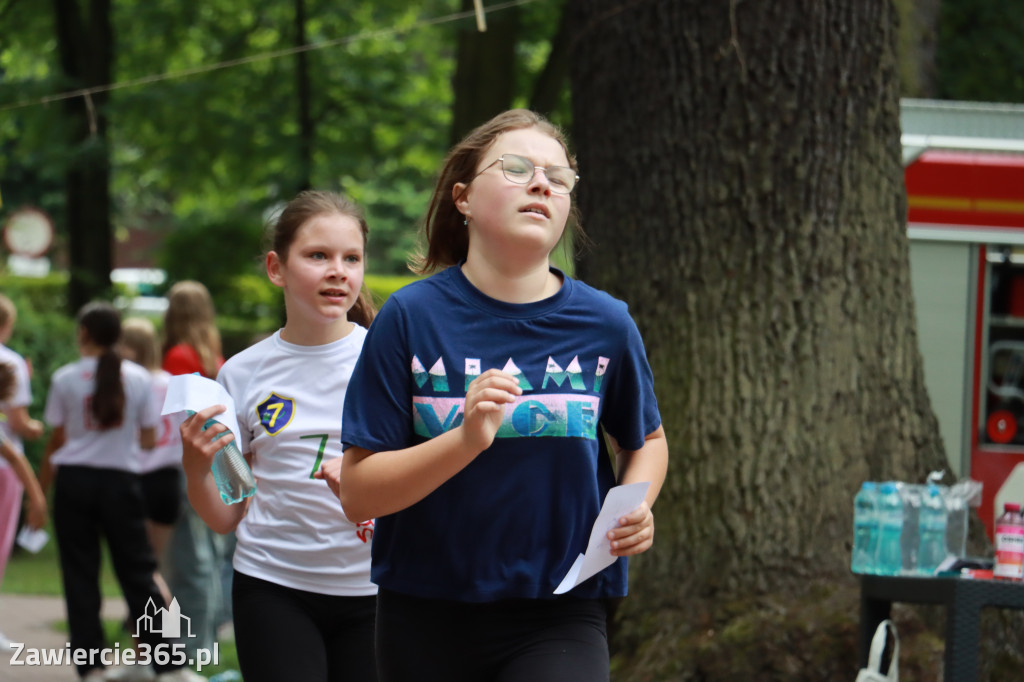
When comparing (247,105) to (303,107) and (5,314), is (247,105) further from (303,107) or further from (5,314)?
(5,314)

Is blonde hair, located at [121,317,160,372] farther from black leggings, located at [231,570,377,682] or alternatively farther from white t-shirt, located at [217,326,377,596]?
black leggings, located at [231,570,377,682]

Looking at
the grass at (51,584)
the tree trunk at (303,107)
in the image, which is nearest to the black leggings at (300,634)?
the grass at (51,584)

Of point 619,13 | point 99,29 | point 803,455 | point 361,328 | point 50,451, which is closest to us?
point 361,328

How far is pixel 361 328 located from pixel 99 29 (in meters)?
13.2

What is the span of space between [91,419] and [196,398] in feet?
13.6

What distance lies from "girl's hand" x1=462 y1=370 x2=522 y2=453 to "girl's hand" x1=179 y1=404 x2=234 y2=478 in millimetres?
1027

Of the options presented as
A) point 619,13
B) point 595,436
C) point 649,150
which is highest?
point 619,13

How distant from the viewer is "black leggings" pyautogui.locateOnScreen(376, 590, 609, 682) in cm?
251

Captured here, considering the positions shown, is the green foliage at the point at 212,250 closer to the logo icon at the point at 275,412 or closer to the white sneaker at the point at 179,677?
the white sneaker at the point at 179,677

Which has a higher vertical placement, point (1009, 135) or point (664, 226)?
point (1009, 135)

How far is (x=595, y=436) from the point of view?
255cm

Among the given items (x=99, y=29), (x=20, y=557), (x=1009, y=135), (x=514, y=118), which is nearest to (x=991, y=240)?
(x=1009, y=135)

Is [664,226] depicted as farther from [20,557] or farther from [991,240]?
[20,557]

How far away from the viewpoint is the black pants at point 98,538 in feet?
22.3
